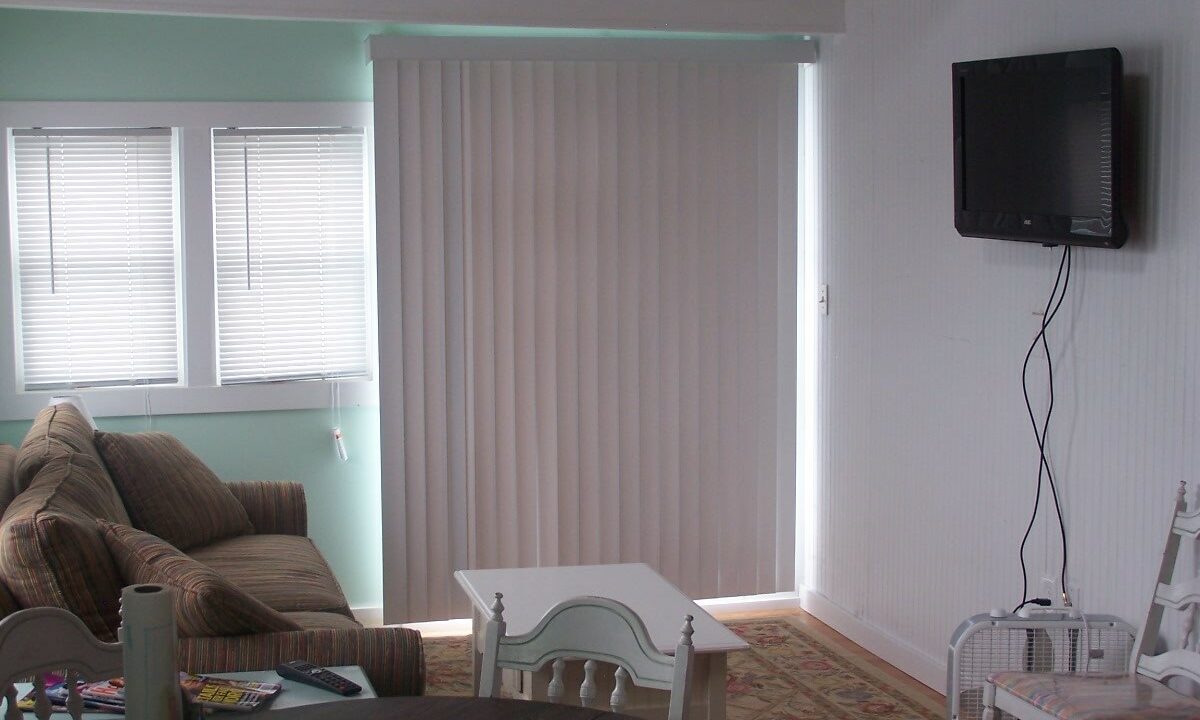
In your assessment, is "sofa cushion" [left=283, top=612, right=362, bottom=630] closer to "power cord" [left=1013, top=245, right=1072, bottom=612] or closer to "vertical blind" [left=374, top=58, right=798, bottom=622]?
"vertical blind" [left=374, top=58, right=798, bottom=622]

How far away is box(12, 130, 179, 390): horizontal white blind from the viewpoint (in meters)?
4.73

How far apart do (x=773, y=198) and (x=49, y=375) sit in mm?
2862

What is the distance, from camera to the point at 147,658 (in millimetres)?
1625

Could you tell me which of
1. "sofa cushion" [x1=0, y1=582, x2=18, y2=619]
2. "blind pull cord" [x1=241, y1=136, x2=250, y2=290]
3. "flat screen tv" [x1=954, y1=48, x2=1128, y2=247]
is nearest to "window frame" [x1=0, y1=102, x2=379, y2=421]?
"blind pull cord" [x1=241, y1=136, x2=250, y2=290]

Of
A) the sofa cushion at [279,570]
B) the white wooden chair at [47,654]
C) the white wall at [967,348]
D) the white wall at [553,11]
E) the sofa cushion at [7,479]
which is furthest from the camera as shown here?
the white wall at [553,11]

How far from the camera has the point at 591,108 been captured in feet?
16.3

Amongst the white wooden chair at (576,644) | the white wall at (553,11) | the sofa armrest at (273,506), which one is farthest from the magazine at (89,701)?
the white wall at (553,11)

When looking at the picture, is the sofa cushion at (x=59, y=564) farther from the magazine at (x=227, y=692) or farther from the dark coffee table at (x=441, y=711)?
the dark coffee table at (x=441, y=711)

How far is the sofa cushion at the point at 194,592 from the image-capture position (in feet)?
9.23

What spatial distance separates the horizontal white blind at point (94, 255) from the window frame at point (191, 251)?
0.14 ft

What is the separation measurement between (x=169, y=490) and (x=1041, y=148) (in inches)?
116

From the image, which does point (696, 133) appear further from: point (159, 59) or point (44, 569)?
point (44, 569)

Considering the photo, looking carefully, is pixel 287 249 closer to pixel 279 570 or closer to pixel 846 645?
pixel 279 570

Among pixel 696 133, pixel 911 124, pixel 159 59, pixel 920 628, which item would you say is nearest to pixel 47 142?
pixel 159 59
